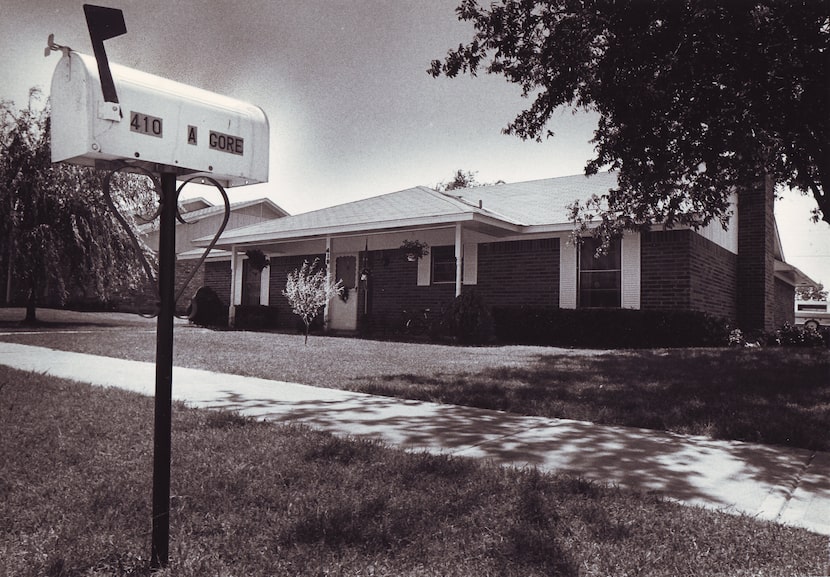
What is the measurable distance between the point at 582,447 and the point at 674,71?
535cm

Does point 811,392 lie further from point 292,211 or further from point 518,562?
point 292,211

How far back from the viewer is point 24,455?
3.76m

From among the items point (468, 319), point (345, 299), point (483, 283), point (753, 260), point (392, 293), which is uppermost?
point (753, 260)

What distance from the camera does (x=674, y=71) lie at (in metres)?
7.45

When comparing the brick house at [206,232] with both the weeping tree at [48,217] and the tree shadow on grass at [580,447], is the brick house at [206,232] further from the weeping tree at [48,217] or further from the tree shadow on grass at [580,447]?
the tree shadow on grass at [580,447]

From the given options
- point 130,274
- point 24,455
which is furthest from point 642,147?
point 130,274

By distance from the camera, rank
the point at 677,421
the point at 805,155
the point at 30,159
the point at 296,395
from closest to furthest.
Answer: the point at 677,421
the point at 296,395
the point at 805,155
the point at 30,159

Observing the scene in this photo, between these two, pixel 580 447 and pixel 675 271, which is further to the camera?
pixel 675 271

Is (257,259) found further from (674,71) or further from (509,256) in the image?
(674,71)

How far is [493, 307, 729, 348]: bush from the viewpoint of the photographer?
42.0 feet

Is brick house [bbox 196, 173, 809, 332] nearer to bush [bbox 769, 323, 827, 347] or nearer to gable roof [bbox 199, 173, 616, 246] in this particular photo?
gable roof [bbox 199, 173, 616, 246]

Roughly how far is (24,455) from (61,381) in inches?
129

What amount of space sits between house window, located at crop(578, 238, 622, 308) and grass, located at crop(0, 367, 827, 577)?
11322 mm

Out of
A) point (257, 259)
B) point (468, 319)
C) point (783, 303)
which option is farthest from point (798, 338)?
point (257, 259)
